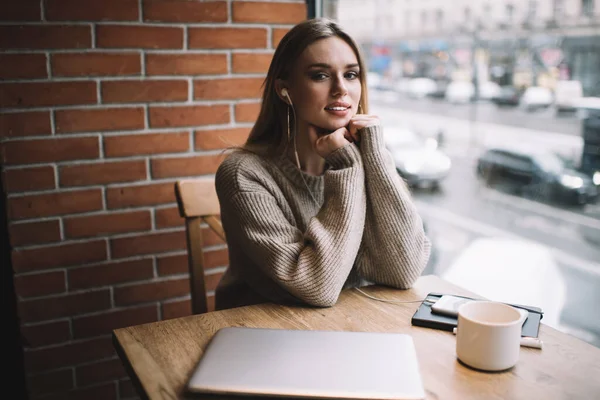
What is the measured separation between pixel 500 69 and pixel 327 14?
769 mm

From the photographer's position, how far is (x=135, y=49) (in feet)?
5.77

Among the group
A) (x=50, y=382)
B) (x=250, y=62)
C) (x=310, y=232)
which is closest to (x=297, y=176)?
(x=310, y=232)

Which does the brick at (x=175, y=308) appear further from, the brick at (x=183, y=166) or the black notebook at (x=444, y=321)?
the black notebook at (x=444, y=321)

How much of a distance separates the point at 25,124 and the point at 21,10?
32 cm

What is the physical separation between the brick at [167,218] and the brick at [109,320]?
287 mm

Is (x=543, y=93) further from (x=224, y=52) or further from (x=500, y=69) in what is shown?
(x=224, y=52)

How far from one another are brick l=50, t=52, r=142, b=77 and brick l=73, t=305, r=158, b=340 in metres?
0.77

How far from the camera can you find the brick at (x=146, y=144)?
69.7 inches

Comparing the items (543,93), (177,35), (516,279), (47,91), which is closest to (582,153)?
(543,93)

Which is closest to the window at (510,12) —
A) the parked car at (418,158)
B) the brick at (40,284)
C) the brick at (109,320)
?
the parked car at (418,158)

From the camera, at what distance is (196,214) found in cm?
161

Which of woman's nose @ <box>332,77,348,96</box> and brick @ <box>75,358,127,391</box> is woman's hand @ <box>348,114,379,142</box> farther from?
brick @ <box>75,358,127,391</box>

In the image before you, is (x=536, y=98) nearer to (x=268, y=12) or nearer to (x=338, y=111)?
(x=338, y=111)

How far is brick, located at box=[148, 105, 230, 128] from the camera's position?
5.98ft
